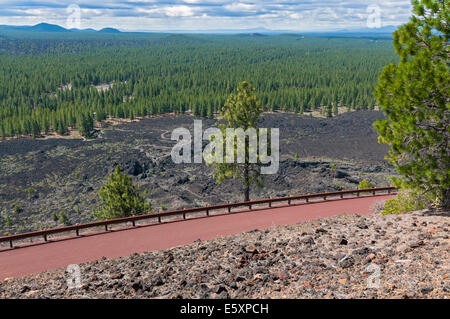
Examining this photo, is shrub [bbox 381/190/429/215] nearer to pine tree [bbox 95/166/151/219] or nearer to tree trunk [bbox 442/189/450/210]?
tree trunk [bbox 442/189/450/210]

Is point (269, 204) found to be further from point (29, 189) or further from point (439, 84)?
point (29, 189)

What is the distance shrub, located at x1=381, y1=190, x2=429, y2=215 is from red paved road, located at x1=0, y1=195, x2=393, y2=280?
132 inches

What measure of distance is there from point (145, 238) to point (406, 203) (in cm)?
1114

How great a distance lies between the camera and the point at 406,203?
16000 mm

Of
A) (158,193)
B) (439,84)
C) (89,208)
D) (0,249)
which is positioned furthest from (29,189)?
(439,84)

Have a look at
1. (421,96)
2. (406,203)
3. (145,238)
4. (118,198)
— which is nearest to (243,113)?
(118,198)

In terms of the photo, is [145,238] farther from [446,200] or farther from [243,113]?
[446,200]

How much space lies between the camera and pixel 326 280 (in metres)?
8.87

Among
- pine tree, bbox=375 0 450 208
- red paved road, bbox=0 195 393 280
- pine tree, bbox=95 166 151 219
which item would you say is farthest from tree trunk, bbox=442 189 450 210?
pine tree, bbox=95 166 151 219

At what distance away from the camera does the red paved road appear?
13875 mm

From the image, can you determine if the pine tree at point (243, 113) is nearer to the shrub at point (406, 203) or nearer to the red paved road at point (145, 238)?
the red paved road at point (145, 238)

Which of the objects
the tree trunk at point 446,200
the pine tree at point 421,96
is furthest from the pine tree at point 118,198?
the tree trunk at point 446,200

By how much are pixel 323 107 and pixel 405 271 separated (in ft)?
359

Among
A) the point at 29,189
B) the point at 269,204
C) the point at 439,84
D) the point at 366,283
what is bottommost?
the point at 29,189
